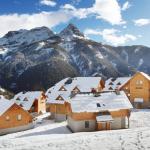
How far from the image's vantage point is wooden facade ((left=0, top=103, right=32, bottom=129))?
71438 mm

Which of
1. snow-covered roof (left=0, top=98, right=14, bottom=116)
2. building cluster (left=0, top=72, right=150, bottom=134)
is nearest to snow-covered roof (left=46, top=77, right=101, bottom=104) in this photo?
building cluster (left=0, top=72, right=150, bottom=134)

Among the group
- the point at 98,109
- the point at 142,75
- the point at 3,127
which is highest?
the point at 142,75

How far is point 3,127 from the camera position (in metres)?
71.0

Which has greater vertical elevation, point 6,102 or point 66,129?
point 6,102

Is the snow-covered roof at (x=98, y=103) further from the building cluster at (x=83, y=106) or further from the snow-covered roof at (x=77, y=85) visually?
the snow-covered roof at (x=77, y=85)

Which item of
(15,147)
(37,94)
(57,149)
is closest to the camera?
(57,149)

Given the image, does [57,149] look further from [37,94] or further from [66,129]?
[37,94]

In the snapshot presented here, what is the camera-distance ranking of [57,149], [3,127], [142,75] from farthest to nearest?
[142,75] → [3,127] → [57,149]

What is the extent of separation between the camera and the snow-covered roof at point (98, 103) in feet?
194

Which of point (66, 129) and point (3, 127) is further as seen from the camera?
point (3, 127)

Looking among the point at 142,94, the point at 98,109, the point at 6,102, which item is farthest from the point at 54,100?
the point at 98,109

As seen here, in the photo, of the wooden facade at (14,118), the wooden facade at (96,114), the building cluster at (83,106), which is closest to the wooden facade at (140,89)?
the building cluster at (83,106)

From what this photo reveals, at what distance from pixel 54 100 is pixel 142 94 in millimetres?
23677

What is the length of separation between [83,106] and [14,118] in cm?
2092
